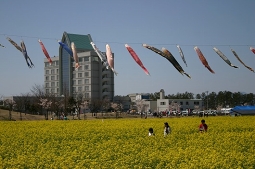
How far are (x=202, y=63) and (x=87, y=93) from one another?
82.1 metres

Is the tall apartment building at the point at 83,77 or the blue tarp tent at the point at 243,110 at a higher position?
the tall apartment building at the point at 83,77

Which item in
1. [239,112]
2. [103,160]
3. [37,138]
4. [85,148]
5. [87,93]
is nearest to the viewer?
[103,160]

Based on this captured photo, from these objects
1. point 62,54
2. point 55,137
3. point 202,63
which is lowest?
point 55,137

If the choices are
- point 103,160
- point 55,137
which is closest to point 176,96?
point 55,137

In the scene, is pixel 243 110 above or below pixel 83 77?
below

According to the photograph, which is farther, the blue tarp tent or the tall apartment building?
the tall apartment building

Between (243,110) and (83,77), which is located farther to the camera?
(83,77)

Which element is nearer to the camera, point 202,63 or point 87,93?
point 202,63

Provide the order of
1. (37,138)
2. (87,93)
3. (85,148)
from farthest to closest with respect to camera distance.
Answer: (87,93), (37,138), (85,148)

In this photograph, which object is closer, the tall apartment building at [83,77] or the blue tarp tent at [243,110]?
the blue tarp tent at [243,110]

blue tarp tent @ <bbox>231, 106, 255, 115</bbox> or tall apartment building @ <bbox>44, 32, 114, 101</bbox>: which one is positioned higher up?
tall apartment building @ <bbox>44, 32, 114, 101</bbox>

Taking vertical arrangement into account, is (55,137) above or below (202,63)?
below

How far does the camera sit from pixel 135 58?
1692cm

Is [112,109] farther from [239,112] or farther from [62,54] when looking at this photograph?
[239,112]
